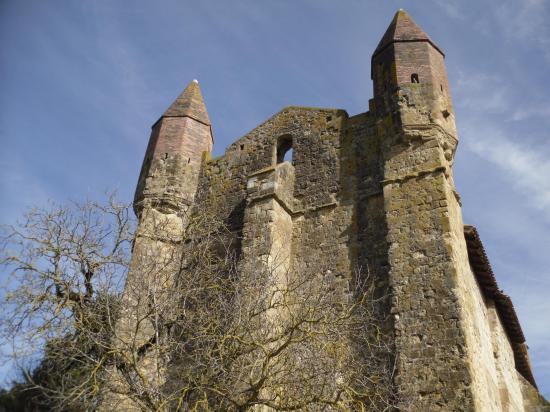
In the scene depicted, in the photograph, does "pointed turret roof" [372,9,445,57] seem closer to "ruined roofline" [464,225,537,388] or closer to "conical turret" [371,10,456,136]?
"conical turret" [371,10,456,136]

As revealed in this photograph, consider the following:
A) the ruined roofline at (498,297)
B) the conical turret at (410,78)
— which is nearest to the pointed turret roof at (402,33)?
the conical turret at (410,78)

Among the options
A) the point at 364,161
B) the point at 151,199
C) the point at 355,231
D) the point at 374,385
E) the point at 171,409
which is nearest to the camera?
the point at 171,409

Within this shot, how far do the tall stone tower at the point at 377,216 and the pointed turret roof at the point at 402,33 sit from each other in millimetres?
41

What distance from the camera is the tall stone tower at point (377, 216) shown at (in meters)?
7.36

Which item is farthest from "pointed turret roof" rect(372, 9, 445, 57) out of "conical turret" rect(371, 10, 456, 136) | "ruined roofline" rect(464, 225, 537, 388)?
"ruined roofline" rect(464, 225, 537, 388)

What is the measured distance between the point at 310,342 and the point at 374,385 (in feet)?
4.16

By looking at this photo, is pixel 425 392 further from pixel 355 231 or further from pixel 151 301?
pixel 151 301

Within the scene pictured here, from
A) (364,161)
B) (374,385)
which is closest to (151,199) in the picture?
(364,161)

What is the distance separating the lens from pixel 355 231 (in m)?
9.56

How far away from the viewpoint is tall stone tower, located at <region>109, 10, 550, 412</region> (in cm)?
736

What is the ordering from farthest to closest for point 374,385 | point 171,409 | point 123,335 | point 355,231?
point 355,231 < point 123,335 < point 374,385 < point 171,409

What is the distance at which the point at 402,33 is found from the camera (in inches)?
436

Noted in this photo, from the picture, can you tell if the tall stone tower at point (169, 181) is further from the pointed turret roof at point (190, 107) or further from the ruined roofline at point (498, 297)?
the ruined roofline at point (498, 297)

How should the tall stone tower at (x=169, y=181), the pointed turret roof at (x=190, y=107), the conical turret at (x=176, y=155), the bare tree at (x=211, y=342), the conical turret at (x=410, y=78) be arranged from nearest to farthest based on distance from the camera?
the bare tree at (x=211, y=342) → the conical turret at (x=410, y=78) → the tall stone tower at (x=169, y=181) → the conical turret at (x=176, y=155) → the pointed turret roof at (x=190, y=107)
